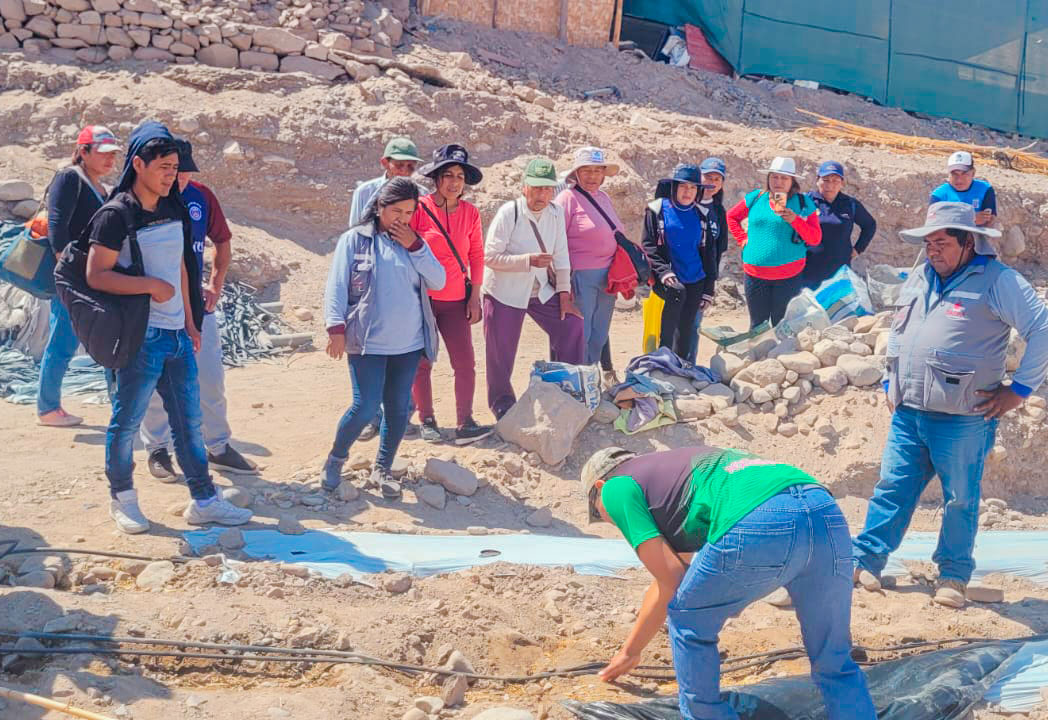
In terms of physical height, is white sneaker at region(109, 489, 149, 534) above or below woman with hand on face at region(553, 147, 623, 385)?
below

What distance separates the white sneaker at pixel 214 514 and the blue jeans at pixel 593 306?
2.75 m

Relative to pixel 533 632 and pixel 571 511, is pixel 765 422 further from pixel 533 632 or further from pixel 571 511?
pixel 533 632

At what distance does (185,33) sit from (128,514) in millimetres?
8162

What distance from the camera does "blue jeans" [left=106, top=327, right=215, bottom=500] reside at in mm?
4988

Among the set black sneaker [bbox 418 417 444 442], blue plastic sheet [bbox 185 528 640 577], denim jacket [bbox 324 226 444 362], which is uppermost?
denim jacket [bbox 324 226 444 362]

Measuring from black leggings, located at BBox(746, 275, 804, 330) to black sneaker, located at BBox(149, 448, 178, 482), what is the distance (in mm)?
4200

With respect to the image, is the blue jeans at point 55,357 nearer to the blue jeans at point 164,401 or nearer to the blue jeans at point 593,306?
the blue jeans at point 164,401

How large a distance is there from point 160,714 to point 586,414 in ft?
11.7

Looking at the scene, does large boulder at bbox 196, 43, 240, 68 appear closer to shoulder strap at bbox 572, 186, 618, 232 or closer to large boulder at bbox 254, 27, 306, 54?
large boulder at bbox 254, 27, 306, 54

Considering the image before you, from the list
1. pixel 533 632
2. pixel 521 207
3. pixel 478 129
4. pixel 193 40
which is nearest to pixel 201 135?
pixel 193 40

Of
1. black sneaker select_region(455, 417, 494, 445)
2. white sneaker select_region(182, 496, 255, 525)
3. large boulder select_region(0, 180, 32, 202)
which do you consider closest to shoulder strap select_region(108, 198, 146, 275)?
white sneaker select_region(182, 496, 255, 525)

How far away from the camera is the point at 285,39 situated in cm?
1212

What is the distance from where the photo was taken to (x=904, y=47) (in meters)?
16.2

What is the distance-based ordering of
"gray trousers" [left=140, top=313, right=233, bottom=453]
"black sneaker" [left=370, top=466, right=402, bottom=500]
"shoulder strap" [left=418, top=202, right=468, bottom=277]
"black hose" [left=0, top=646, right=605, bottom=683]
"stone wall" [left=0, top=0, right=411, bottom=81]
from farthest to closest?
1. "stone wall" [left=0, top=0, right=411, bottom=81]
2. "shoulder strap" [left=418, top=202, right=468, bottom=277]
3. "black sneaker" [left=370, top=466, right=402, bottom=500]
4. "gray trousers" [left=140, top=313, right=233, bottom=453]
5. "black hose" [left=0, top=646, right=605, bottom=683]
